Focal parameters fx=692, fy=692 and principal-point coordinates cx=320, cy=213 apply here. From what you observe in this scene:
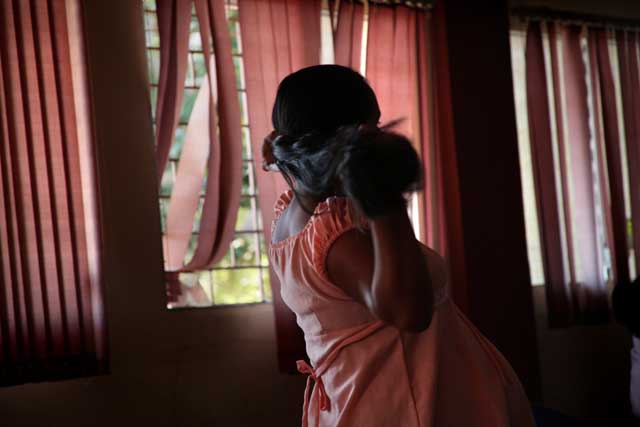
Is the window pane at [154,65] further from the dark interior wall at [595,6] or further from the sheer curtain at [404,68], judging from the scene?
the dark interior wall at [595,6]

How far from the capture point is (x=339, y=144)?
2.46 feet

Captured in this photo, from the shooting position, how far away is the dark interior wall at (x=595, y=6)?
389 centimetres

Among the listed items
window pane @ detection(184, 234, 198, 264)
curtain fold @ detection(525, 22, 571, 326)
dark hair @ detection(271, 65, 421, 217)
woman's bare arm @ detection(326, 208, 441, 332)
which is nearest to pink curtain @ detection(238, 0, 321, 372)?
window pane @ detection(184, 234, 198, 264)

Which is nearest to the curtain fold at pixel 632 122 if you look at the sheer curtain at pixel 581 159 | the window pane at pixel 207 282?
the sheer curtain at pixel 581 159

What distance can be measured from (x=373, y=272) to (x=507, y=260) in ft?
9.39

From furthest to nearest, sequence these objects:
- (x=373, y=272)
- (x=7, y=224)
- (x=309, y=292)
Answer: (x=7, y=224), (x=309, y=292), (x=373, y=272)

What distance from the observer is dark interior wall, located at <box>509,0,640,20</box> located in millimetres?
3887

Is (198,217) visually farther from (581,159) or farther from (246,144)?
(581,159)

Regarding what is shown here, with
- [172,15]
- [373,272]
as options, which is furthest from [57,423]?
[373,272]

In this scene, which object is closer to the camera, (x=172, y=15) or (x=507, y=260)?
(x=172, y=15)

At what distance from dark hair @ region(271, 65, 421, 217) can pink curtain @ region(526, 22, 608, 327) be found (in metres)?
3.08

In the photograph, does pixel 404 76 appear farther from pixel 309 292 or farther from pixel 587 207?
pixel 309 292

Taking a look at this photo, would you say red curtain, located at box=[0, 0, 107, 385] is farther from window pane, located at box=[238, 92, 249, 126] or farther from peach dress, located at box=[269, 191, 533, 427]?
peach dress, located at box=[269, 191, 533, 427]

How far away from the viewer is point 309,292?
0.93 meters
